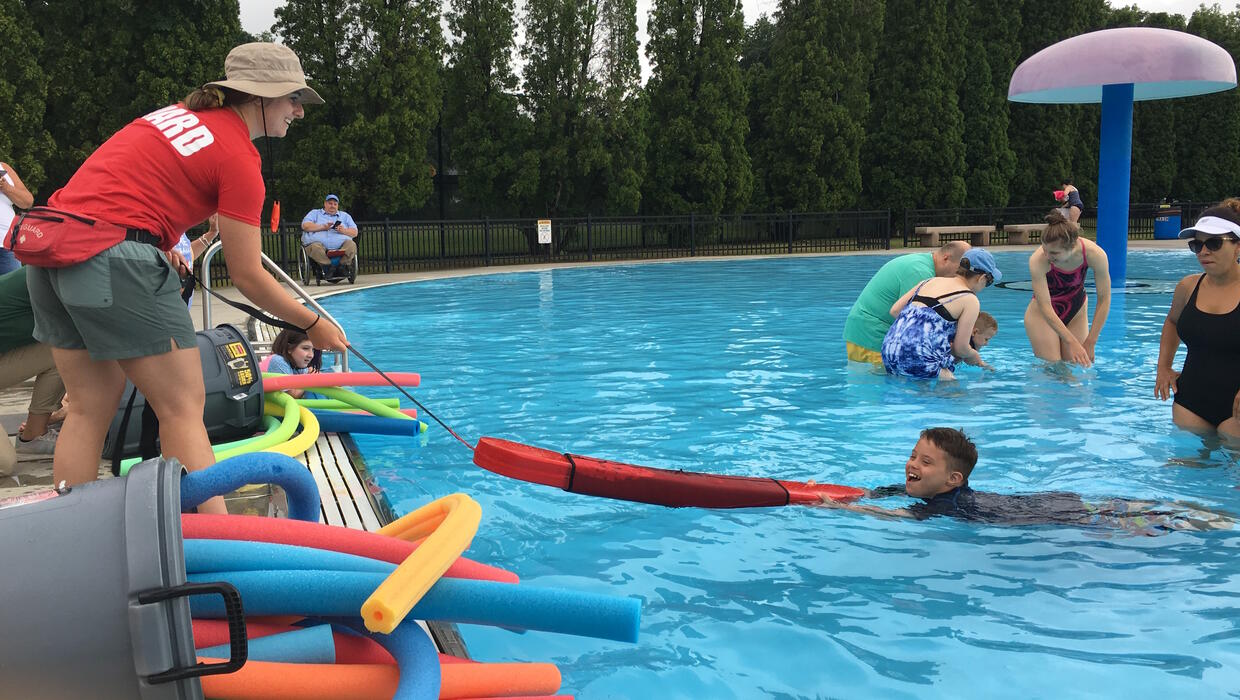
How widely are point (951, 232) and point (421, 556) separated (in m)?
30.6

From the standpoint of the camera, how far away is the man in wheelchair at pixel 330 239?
1928 cm

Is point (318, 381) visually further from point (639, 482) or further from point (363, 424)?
point (639, 482)

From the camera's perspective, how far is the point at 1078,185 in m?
37.0

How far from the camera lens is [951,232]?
30.8 metres

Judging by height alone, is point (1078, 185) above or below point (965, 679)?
above

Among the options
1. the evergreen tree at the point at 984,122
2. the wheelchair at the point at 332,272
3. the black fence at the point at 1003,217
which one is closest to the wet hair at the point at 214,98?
the wheelchair at the point at 332,272

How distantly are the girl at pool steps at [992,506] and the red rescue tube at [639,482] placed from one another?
214 millimetres

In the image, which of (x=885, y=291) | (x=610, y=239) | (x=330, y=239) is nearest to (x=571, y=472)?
(x=885, y=291)

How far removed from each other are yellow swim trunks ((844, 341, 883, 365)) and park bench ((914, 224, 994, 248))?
22264mm

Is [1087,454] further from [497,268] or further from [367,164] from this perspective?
[367,164]

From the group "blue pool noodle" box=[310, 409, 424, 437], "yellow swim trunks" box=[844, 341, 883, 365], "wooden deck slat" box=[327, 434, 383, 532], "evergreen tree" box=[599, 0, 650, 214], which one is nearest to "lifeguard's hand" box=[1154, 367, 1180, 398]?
"yellow swim trunks" box=[844, 341, 883, 365]

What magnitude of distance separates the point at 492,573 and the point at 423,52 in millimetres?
24040

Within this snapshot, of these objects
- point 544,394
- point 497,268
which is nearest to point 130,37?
point 497,268

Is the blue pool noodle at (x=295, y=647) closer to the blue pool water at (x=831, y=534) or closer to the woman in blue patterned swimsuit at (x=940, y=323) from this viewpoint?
the blue pool water at (x=831, y=534)
